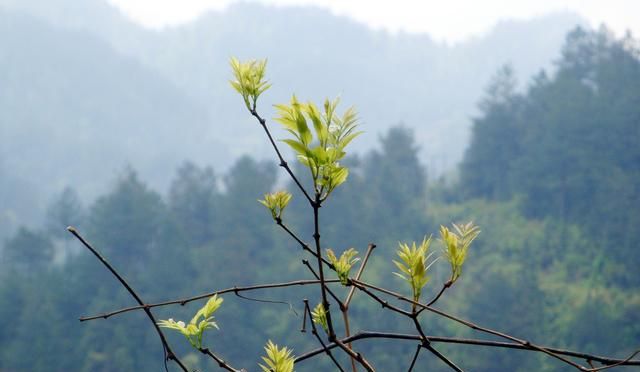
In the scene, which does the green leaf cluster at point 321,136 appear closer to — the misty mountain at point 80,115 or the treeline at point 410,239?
the treeline at point 410,239

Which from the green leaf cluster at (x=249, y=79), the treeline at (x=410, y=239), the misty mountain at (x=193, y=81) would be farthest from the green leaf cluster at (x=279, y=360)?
the misty mountain at (x=193, y=81)

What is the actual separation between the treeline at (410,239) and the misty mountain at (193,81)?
16443 millimetres

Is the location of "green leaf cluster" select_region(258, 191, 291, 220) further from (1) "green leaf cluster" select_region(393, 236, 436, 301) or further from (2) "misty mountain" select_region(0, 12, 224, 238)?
(2) "misty mountain" select_region(0, 12, 224, 238)

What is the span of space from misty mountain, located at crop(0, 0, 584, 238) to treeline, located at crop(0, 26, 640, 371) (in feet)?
53.9

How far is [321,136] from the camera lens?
1.40ft

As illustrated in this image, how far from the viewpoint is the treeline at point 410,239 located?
15.9m

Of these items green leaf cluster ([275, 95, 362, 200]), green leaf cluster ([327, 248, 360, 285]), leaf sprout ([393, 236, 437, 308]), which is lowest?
leaf sprout ([393, 236, 437, 308])

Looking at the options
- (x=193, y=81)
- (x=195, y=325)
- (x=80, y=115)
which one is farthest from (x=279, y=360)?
(x=193, y=81)

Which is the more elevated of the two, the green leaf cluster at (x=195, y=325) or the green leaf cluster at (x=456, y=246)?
the green leaf cluster at (x=195, y=325)

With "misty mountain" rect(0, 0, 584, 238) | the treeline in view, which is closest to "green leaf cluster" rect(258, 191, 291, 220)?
the treeline

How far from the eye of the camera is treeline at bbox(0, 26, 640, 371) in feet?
52.1

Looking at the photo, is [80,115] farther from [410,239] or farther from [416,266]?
[416,266]

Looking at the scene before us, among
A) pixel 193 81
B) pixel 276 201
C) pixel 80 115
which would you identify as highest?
pixel 193 81

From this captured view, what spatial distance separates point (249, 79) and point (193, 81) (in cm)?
5645
